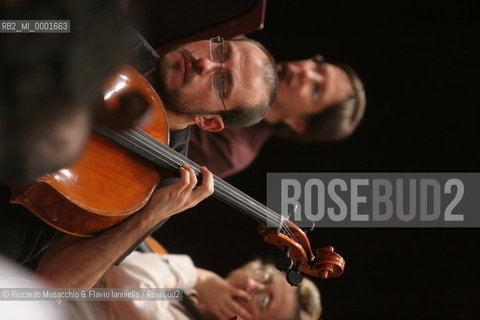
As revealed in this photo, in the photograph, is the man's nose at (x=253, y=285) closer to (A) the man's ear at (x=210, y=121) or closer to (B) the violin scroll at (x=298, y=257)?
(B) the violin scroll at (x=298, y=257)

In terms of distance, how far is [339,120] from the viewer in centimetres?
197

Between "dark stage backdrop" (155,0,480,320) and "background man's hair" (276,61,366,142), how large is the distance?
0.11 feet

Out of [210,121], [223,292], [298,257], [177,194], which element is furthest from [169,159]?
[223,292]

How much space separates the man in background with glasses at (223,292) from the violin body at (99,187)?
1.48 ft

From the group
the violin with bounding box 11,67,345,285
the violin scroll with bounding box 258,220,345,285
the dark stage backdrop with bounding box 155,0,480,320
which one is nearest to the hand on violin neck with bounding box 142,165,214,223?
the violin with bounding box 11,67,345,285

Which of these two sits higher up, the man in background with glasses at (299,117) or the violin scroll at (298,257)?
the man in background with glasses at (299,117)

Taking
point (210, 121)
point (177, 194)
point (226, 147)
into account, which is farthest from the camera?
point (226, 147)

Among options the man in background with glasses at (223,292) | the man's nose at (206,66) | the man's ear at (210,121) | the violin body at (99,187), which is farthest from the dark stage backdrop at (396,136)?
Result: the violin body at (99,187)

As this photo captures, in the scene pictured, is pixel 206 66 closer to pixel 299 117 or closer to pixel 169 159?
pixel 169 159

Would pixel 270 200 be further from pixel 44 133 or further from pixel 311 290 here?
pixel 44 133

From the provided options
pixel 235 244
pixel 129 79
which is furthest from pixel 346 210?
pixel 129 79

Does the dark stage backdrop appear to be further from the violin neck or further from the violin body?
the violin body

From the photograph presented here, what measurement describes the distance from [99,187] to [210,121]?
0.44 meters

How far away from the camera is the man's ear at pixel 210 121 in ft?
4.44
